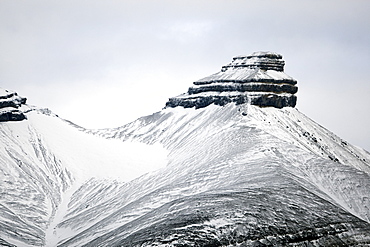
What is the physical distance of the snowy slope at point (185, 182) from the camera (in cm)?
4103

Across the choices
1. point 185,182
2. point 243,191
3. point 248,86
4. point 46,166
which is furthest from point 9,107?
point 243,191

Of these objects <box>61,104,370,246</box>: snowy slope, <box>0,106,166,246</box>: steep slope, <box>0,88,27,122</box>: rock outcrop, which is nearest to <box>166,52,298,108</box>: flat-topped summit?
<box>61,104,370,246</box>: snowy slope

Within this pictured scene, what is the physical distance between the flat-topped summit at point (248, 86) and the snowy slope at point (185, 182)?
492 cm

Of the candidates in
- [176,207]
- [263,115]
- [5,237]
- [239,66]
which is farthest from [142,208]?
[239,66]

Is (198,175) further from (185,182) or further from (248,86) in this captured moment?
(248,86)

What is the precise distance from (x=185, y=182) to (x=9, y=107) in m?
87.9

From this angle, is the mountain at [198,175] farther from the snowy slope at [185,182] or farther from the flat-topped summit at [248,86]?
the flat-topped summit at [248,86]

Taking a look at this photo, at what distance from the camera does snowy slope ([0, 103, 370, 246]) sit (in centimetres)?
4103

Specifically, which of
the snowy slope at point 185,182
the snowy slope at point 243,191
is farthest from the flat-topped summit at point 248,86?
the snowy slope at point 243,191

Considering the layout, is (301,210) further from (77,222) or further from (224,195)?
(77,222)

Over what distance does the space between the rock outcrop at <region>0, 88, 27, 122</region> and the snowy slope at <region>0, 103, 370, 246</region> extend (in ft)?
9.13

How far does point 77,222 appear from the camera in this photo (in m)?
92.6

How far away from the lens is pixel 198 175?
8125 cm

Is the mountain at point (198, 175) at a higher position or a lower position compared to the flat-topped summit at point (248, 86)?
lower
